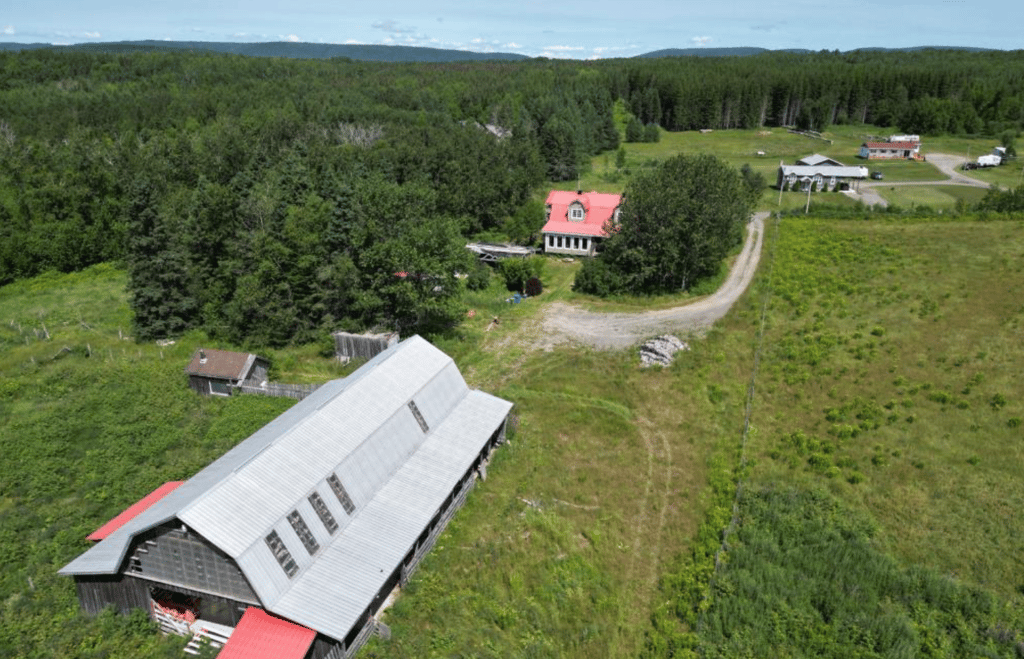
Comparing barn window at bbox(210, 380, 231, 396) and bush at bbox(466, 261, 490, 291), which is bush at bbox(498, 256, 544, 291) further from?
barn window at bbox(210, 380, 231, 396)

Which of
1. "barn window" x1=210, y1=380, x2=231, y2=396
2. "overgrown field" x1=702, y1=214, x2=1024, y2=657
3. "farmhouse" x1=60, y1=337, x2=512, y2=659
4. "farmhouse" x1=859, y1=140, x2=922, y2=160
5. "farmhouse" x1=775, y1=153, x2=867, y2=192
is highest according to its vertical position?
"farmhouse" x1=859, y1=140, x2=922, y2=160

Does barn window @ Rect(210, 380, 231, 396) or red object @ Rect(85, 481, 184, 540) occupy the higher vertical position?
red object @ Rect(85, 481, 184, 540)

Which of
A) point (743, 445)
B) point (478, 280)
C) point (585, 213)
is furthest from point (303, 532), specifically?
point (585, 213)

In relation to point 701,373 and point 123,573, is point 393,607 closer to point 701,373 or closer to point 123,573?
point 123,573

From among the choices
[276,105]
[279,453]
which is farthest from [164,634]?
[276,105]

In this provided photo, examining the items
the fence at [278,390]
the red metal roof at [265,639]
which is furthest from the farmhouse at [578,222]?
the red metal roof at [265,639]

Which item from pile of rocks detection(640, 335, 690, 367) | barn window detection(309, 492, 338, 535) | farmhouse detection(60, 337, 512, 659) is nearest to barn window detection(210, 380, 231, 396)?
farmhouse detection(60, 337, 512, 659)

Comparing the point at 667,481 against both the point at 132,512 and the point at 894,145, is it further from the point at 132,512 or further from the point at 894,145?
the point at 894,145

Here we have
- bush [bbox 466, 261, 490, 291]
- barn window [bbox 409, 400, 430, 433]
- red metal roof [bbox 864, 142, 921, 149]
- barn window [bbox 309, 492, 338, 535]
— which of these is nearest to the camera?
barn window [bbox 309, 492, 338, 535]
